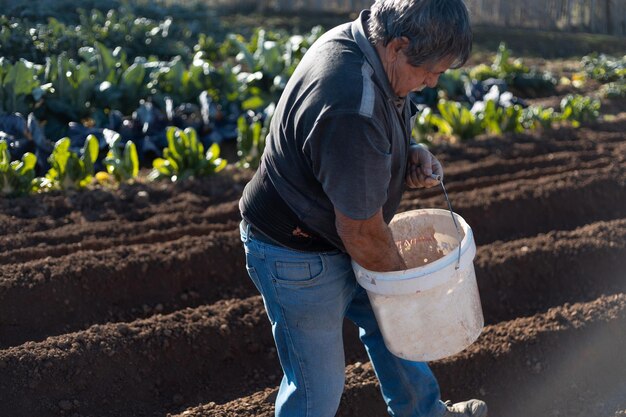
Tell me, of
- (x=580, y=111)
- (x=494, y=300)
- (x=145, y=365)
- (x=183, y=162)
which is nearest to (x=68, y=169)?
(x=183, y=162)

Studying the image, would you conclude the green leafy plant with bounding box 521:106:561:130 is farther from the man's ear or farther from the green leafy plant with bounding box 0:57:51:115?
the man's ear

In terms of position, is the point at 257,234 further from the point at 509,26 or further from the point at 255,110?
the point at 509,26

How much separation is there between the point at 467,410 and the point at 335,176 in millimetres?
1427

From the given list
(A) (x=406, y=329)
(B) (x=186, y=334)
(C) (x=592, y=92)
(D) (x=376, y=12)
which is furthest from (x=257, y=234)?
(C) (x=592, y=92)

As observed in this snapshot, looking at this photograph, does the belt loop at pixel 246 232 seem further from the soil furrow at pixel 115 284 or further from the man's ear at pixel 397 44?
the soil furrow at pixel 115 284

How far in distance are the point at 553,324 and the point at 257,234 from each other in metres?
2.21

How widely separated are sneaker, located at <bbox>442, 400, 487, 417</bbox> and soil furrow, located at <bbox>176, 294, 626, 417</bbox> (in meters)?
0.57

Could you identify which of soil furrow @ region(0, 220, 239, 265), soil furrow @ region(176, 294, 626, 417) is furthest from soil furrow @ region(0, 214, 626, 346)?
soil furrow @ region(176, 294, 626, 417)

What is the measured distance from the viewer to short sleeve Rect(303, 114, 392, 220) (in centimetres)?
245

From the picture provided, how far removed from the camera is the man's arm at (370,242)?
2.61m

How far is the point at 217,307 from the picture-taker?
15.1 feet

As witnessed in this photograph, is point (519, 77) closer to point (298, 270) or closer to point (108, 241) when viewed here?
point (108, 241)

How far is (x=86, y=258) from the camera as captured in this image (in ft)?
16.0

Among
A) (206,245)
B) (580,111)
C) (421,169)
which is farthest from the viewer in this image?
(580,111)
